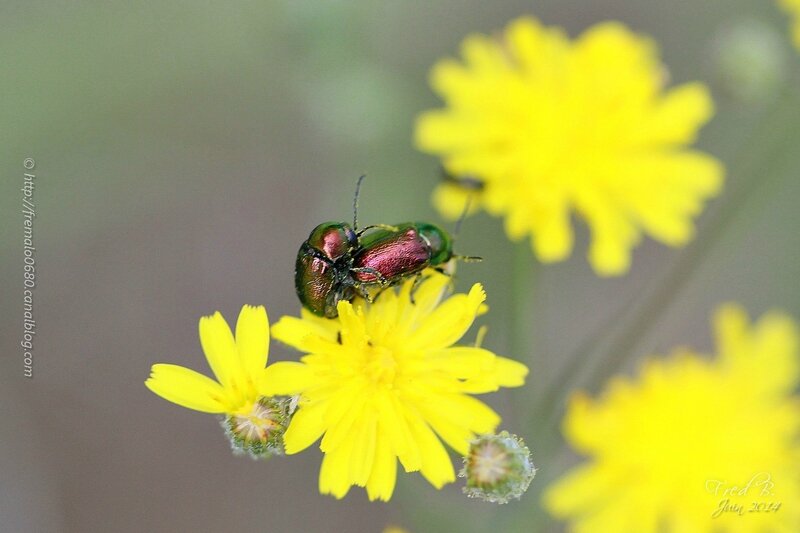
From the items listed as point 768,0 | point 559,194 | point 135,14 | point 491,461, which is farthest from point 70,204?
point 768,0

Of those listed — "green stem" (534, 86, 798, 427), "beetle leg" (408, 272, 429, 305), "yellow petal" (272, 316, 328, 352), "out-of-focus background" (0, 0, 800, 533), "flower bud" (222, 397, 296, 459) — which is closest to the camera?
"flower bud" (222, 397, 296, 459)

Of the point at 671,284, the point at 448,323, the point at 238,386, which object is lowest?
the point at 238,386

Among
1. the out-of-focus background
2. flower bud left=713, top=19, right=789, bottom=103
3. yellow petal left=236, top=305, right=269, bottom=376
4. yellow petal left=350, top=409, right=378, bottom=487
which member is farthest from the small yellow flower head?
flower bud left=713, top=19, right=789, bottom=103

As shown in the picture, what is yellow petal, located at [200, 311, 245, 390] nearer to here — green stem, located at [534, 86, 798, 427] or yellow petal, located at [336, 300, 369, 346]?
yellow petal, located at [336, 300, 369, 346]

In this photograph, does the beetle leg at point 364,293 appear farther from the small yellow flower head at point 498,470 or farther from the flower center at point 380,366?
the small yellow flower head at point 498,470

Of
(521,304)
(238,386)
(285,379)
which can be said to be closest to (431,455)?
(285,379)

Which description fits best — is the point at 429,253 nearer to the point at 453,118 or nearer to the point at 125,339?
the point at 453,118

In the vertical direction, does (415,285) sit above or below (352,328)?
above

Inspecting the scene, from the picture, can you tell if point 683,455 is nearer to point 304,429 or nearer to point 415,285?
point 415,285
